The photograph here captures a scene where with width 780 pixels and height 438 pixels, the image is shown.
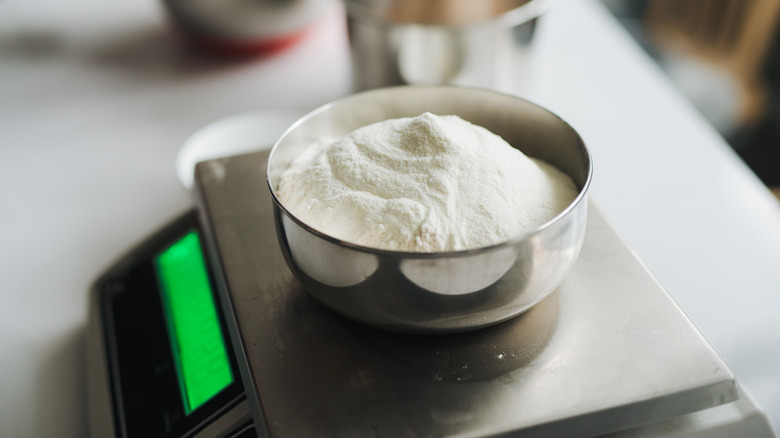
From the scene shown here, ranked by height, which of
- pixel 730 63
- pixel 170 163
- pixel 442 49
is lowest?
pixel 730 63

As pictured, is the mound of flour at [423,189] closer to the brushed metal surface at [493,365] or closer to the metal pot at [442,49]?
the brushed metal surface at [493,365]

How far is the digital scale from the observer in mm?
555

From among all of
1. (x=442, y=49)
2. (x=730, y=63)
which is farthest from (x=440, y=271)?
(x=730, y=63)

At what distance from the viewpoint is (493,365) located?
59cm

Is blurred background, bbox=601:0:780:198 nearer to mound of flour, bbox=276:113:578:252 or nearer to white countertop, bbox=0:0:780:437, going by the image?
white countertop, bbox=0:0:780:437

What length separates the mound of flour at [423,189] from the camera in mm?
557

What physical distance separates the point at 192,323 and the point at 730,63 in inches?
79.3

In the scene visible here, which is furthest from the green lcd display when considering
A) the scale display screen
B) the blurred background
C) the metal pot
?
the blurred background

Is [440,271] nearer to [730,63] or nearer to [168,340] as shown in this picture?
[168,340]

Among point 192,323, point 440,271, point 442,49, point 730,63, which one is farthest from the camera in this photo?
point 730,63

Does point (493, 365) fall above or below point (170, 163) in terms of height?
below

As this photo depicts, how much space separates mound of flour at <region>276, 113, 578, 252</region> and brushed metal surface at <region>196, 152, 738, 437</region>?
0.11m

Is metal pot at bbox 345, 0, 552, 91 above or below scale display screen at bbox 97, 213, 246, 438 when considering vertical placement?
above

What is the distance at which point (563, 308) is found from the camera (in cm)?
65
